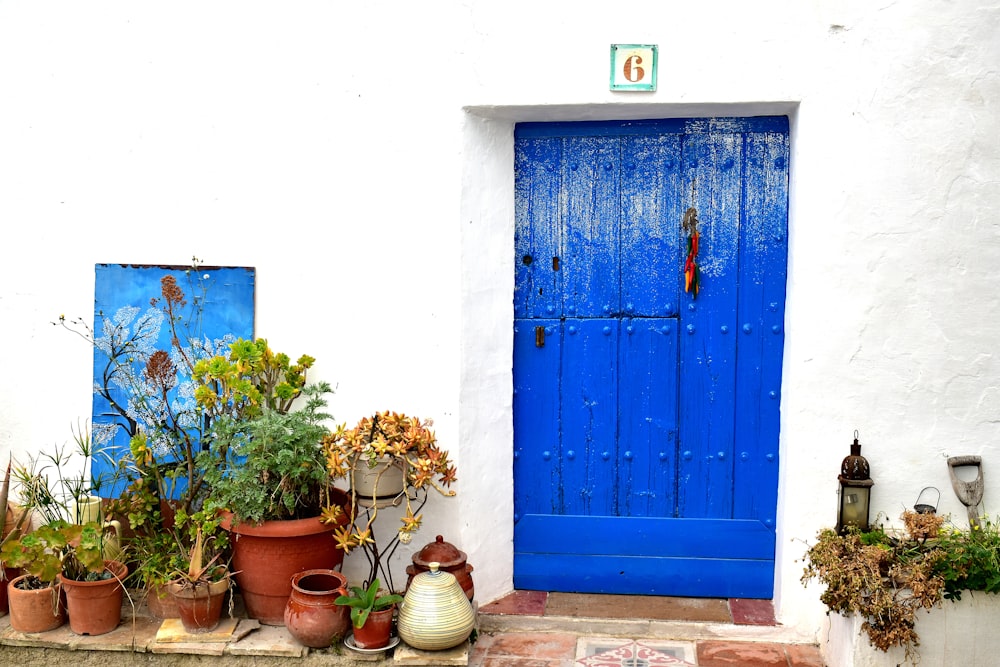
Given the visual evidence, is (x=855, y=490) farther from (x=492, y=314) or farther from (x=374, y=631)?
(x=374, y=631)

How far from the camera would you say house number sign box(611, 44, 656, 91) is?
13.0 ft

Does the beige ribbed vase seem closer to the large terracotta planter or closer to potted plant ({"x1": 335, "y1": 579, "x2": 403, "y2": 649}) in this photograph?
potted plant ({"x1": 335, "y1": 579, "x2": 403, "y2": 649})

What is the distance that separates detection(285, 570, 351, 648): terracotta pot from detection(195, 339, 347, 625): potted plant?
168 mm

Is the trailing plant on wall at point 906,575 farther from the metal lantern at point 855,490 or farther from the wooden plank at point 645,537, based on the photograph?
the wooden plank at point 645,537

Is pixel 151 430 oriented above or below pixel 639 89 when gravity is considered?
below

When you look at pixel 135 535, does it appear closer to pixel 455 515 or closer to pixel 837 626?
pixel 455 515

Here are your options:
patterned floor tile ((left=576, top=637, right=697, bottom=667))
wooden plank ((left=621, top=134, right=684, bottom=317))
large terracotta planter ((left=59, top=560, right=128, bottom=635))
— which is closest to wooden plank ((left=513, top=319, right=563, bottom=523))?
wooden plank ((left=621, top=134, right=684, bottom=317))

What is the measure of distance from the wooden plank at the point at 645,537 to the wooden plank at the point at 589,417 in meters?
0.08

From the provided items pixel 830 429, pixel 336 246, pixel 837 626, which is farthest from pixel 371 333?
pixel 837 626

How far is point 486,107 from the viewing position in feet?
13.5

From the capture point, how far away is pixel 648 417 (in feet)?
14.4

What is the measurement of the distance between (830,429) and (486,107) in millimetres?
1940

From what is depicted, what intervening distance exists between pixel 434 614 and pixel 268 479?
2.90ft

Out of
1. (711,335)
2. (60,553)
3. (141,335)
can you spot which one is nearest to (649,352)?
(711,335)
